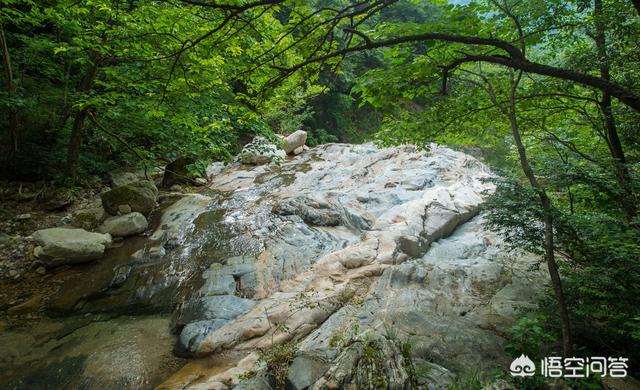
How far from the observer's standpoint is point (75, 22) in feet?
19.4

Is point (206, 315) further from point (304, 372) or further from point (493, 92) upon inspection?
point (493, 92)

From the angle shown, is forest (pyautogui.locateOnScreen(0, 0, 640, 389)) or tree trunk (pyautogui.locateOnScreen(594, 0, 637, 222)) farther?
tree trunk (pyautogui.locateOnScreen(594, 0, 637, 222))

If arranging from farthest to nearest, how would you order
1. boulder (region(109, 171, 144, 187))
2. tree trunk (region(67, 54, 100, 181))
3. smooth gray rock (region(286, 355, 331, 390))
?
A: boulder (region(109, 171, 144, 187))
tree trunk (region(67, 54, 100, 181))
smooth gray rock (region(286, 355, 331, 390))

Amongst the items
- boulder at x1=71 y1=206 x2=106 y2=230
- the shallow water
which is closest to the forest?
the shallow water

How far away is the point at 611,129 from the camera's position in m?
4.94

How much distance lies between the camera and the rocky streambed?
3.50 meters

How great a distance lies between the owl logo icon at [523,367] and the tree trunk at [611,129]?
90.8 inches

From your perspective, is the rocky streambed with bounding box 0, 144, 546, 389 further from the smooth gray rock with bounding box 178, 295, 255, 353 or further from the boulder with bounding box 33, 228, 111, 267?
the boulder with bounding box 33, 228, 111, 267

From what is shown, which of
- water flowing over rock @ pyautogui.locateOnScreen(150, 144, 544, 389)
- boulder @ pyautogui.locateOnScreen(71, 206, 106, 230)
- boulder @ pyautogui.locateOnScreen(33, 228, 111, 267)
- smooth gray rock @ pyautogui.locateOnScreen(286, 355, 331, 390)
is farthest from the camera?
boulder @ pyautogui.locateOnScreen(71, 206, 106, 230)

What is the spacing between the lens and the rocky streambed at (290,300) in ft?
11.5

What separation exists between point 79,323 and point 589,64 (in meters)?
9.30

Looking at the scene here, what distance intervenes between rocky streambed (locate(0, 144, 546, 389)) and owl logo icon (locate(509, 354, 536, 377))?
1.18 feet

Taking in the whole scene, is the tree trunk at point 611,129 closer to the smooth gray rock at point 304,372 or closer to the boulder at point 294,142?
the smooth gray rock at point 304,372

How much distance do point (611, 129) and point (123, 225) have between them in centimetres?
1069
